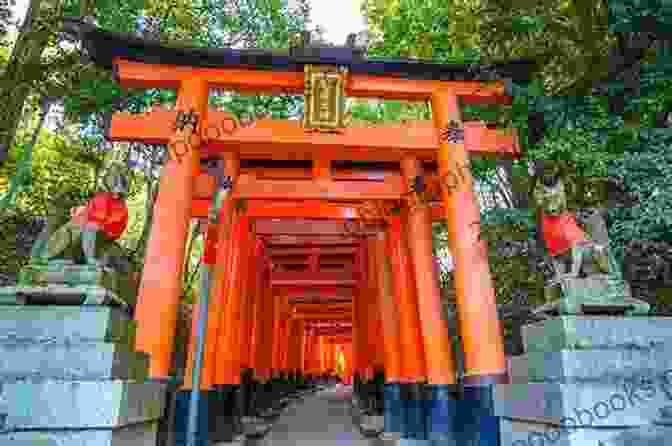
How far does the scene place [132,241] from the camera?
63.9 feet

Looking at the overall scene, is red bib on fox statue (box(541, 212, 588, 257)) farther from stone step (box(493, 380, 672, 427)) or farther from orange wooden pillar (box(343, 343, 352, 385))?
orange wooden pillar (box(343, 343, 352, 385))

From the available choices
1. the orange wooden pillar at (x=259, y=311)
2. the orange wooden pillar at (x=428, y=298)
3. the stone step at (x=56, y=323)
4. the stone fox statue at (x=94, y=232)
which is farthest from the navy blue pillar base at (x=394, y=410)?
the stone step at (x=56, y=323)

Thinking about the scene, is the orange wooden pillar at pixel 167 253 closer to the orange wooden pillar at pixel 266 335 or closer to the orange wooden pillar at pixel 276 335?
the orange wooden pillar at pixel 266 335

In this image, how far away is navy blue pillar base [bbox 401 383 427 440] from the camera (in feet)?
29.0

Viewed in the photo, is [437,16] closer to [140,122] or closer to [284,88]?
[284,88]

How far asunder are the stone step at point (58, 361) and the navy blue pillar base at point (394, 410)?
7.50 metres

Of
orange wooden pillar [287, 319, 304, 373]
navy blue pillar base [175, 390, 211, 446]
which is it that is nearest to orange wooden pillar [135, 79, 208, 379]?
navy blue pillar base [175, 390, 211, 446]

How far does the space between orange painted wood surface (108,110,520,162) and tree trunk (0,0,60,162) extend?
76.0 inches

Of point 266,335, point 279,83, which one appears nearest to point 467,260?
point 279,83

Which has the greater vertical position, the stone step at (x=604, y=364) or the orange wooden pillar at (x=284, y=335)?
the orange wooden pillar at (x=284, y=335)

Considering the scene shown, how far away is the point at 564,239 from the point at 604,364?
4.25 ft

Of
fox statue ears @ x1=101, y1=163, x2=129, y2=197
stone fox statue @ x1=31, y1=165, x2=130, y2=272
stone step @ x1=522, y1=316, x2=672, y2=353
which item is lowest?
stone step @ x1=522, y1=316, x2=672, y2=353

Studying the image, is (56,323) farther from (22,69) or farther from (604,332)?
(22,69)

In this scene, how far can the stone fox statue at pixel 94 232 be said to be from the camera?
430 cm
